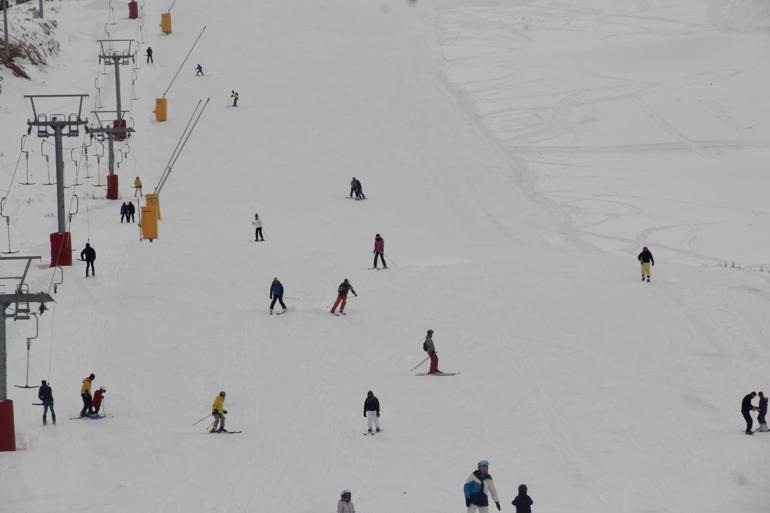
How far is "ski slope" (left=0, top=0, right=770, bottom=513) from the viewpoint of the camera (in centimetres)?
2017

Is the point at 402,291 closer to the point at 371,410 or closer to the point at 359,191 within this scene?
the point at 371,410

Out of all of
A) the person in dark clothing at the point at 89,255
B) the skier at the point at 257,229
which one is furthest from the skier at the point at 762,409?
the skier at the point at 257,229

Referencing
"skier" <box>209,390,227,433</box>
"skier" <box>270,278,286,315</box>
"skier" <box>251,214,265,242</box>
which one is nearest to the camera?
"skier" <box>209,390,227,433</box>

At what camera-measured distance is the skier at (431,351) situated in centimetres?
2441

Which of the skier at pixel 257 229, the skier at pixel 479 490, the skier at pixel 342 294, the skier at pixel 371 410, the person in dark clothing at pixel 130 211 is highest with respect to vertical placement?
the person in dark clothing at pixel 130 211

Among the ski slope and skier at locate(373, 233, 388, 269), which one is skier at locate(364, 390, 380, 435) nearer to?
the ski slope

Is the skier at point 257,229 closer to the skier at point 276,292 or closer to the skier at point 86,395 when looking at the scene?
the skier at point 276,292

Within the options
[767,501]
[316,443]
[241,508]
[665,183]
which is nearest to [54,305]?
[316,443]

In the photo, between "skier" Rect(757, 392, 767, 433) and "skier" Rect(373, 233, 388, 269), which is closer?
"skier" Rect(757, 392, 767, 433)

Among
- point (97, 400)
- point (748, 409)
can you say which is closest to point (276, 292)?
point (97, 400)

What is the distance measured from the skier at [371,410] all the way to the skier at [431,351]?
307cm

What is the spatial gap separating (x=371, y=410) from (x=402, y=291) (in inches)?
390

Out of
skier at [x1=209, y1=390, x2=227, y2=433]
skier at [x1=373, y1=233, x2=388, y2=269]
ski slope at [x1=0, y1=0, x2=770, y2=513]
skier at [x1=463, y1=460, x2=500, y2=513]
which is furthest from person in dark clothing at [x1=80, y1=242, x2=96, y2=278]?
skier at [x1=463, y1=460, x2=500, y2=513]

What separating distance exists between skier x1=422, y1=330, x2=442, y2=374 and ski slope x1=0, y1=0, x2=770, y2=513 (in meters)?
0.58
